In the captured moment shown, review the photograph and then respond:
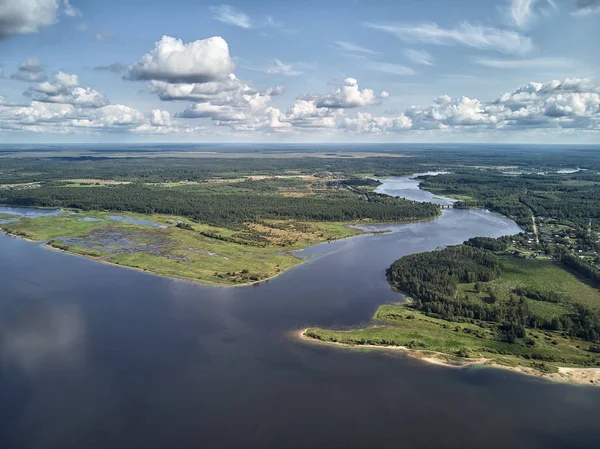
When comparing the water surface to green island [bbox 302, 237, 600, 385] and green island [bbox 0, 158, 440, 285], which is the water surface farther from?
green island [bbox 302, 237, 600, 385]

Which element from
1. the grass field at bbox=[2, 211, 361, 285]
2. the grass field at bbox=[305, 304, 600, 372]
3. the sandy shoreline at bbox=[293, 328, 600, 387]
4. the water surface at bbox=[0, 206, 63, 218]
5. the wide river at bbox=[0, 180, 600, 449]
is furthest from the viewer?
the water surface at bbox=[0, 206, 63, 218]

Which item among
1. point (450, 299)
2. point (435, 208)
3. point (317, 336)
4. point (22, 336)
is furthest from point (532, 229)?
point (22, 336)

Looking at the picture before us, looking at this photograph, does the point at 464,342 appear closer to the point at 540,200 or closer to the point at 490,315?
the point at 490,315

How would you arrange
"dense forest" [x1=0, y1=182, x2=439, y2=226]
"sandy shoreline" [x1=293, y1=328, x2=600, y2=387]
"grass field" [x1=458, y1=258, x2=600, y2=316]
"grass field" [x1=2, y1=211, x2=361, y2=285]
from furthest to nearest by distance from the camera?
"dense forest" [x1=0, y1=182, x2=439, y2=226], "grass field" [x1=2, y1=211, x2=361, y2=285], "grass field" [x1=458, y1=258, x2=600, y2=316], "sandy shoreline" [x1=293, y1=328, x2=600, y2=387]

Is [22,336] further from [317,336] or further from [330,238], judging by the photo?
[330,238]

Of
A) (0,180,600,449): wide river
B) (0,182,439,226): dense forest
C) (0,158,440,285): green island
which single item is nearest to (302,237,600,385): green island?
(0,180,600,449): wide river

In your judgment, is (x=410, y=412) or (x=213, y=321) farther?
(x=213, y=321)

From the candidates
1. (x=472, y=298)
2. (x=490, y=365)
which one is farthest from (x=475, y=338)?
(x=472, y=298)
